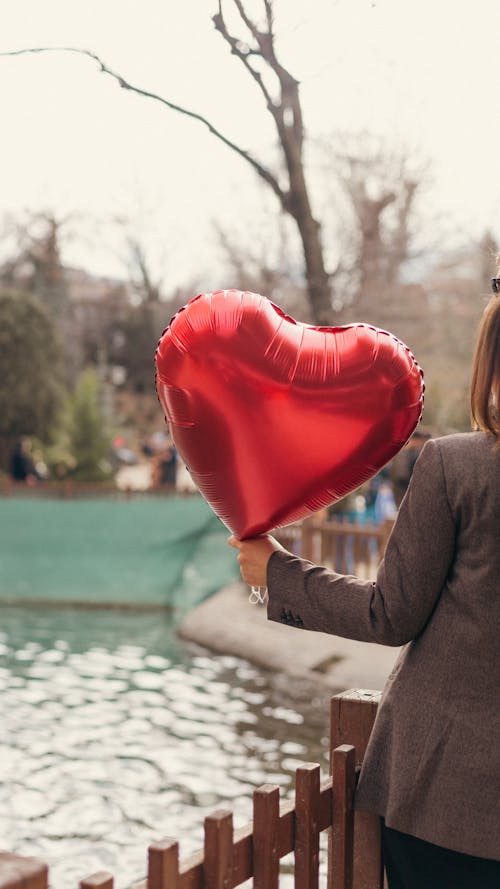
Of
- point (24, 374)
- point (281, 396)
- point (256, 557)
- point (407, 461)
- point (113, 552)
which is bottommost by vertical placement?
point (113, 552)

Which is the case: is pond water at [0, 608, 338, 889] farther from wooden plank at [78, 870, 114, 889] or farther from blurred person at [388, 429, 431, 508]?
wooden plank at [78, 870, 114, 889]

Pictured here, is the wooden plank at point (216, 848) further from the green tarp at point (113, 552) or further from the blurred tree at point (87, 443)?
the blurred tree at point (87, 443)

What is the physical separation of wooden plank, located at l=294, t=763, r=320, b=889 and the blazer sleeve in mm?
335

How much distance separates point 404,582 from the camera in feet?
5.12

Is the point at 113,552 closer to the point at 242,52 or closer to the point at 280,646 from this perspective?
the point at 280,646

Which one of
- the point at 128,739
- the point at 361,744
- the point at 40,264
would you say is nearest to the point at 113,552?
the point at 128,739

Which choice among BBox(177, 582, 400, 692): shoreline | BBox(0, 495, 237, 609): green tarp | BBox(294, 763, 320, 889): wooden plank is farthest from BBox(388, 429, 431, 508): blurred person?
BBox(294, 763, 320, 889): wooden plank

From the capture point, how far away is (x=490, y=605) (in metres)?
1.54

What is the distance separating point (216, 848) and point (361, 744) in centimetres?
50

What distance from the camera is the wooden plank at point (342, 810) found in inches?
75.9

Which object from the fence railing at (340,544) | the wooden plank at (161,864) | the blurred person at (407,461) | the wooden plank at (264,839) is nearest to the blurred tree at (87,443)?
the fence railing at (340,544)

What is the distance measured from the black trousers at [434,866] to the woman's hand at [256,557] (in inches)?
17.9

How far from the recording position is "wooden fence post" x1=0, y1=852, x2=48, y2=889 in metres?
1.10

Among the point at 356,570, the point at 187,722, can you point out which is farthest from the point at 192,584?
the point at 187,722
